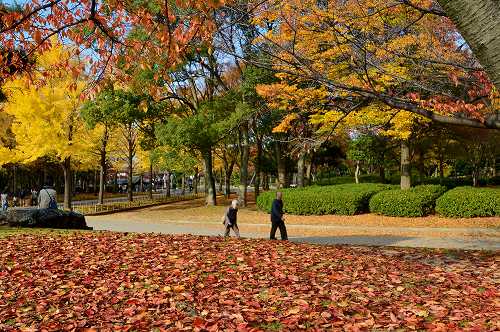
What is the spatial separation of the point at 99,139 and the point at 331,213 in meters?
13.7

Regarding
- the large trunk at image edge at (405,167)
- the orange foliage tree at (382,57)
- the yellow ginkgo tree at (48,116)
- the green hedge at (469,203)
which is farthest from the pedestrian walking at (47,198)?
the large trunk at image edge at (405,167)

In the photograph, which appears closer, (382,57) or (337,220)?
(382,57)

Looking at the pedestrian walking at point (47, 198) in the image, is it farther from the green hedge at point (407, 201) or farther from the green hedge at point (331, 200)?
the green hedge at point (407, 201)

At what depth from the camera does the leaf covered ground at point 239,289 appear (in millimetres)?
4727

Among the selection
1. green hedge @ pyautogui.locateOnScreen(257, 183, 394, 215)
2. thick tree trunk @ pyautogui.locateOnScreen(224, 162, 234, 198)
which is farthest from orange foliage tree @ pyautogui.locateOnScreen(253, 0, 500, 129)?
thick tree trunk @ pyautogui.locateOnScreen(224, 162, 234, 198)

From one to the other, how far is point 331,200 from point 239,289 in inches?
620

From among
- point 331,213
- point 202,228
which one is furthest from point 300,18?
point 331,213

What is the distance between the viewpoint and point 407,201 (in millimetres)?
19141

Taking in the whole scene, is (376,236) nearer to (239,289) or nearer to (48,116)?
(239,289)

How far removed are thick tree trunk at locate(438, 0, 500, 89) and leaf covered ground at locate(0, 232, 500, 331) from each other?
2983 mm

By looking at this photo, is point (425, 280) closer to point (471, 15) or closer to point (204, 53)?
point (471, 15)

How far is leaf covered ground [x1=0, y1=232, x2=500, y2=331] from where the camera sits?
473 centimetres

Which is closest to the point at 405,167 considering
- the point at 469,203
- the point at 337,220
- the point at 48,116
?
the point at 469,203

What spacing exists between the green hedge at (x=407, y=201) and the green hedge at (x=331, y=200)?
2.38 feet
